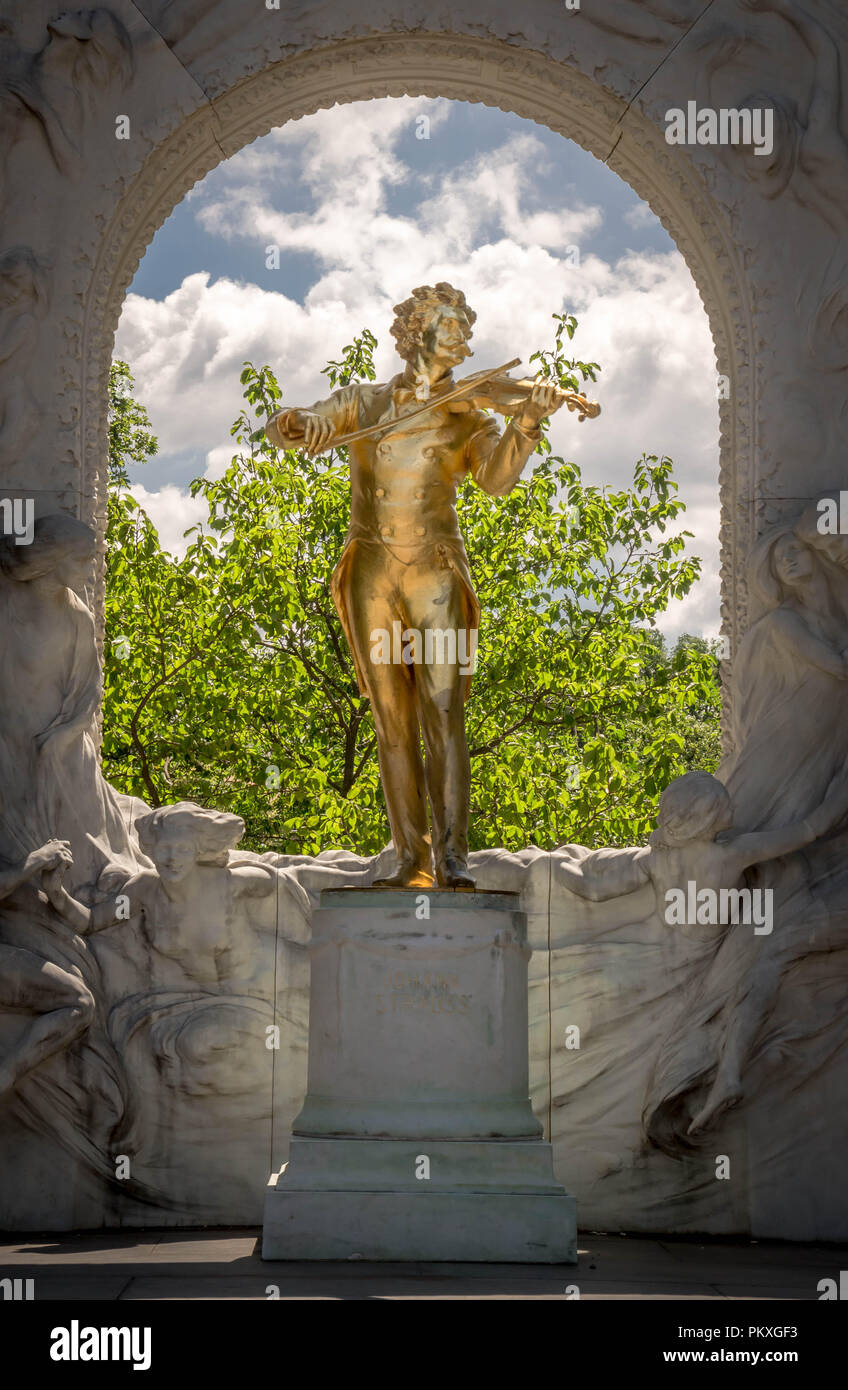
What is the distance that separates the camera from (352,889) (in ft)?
Result: 22.3

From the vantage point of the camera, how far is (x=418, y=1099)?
21.2 feet

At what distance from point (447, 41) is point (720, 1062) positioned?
5.86m

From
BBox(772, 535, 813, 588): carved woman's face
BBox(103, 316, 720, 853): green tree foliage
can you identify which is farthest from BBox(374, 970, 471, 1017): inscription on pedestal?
BBox(103, 316, 720, 853): green tree foliage

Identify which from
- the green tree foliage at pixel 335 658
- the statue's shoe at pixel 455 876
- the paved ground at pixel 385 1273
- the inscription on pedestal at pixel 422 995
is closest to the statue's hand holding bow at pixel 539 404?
the statue's shoe at pixel 455 876

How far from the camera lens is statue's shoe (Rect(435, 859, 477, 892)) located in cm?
690

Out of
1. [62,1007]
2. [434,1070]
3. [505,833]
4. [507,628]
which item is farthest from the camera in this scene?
[507,628]

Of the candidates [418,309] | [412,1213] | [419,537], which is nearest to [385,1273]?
[412,1213]

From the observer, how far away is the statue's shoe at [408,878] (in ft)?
23.3

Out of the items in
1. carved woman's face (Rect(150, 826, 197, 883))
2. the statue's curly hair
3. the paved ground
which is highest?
the statue's curly hair

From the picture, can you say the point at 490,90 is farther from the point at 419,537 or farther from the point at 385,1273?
the point at 385,1273

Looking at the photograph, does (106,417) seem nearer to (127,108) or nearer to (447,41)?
(127,108)

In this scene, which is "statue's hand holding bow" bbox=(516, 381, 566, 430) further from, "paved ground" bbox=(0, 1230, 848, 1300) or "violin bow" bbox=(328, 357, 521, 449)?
"paved ground" bbox=(0, 1230, 848, 1300)

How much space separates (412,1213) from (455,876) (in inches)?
55.6

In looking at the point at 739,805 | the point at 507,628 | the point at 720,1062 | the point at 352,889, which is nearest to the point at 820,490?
the point at 739,805
